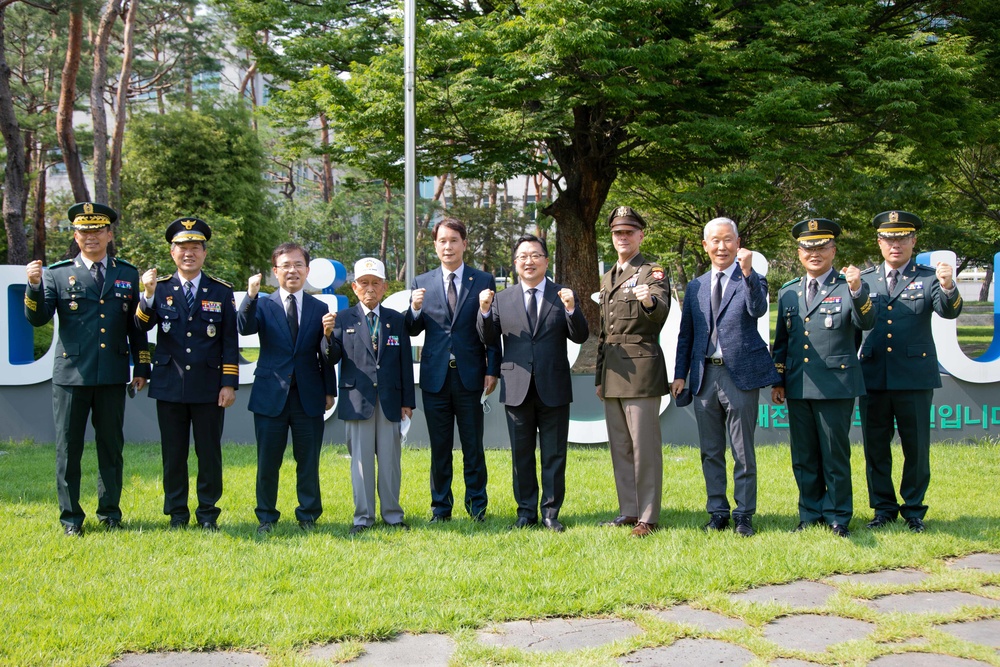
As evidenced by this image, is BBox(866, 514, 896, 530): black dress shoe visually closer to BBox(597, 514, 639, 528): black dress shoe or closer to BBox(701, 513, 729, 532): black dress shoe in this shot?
BBox(701, 513, 729, 532): black dress shoe

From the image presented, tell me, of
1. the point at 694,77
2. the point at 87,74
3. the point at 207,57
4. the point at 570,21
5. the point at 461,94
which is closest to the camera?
the point at 570,21

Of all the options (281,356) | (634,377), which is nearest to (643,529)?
(634,377)

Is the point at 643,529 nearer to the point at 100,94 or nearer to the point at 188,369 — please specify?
the point at 188,369

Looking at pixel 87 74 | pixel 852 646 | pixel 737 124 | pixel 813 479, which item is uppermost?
pixel 87 74

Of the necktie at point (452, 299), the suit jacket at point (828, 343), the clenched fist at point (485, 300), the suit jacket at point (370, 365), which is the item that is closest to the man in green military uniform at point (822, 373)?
the suit jacket at point (828, 343)

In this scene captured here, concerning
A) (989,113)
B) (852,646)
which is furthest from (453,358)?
(989,113)

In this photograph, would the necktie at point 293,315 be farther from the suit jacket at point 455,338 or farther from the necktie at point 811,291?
the necktie at point 811,291

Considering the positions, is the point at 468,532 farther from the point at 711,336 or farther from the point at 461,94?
the point at 461,94

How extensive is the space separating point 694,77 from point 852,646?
11.3m

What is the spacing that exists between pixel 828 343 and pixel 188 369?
4.31 m

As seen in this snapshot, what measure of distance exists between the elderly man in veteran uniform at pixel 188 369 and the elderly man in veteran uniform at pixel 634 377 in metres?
2.58

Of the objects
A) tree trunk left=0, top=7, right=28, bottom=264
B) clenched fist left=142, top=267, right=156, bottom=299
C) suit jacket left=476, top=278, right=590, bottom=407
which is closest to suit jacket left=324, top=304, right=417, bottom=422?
suit jacket left=476, top=278, right=590, bottom=407

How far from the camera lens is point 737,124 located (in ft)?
41.7

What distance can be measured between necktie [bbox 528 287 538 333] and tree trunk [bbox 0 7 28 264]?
13.9m
